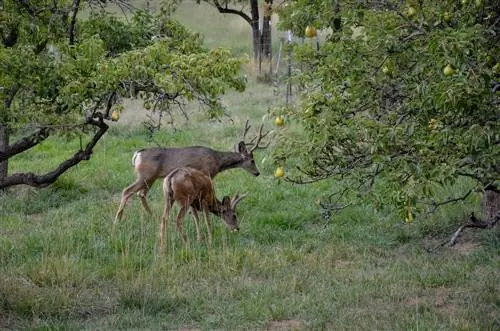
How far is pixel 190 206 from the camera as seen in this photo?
11078 millimetres

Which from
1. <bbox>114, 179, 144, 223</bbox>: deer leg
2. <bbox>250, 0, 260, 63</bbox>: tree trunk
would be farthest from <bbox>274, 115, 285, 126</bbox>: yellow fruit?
<bbox>250, 0, 260, 63</bbox>: tree trunk

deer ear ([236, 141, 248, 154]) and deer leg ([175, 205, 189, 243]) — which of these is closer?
deer leg ([175, 205, 189, 243])

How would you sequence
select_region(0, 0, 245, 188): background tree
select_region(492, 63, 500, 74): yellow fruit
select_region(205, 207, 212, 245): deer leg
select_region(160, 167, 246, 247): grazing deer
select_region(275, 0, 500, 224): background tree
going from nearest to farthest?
select_region(275, 0, 500, 224): background tree, select_region(492, 63, 500, 74): yellow fruit, select_region(0, 0, 245, 188): background tree, select_region(205, 207, 212, 245): deer leg, select_region(160, 167, 246, 247): grazing deer

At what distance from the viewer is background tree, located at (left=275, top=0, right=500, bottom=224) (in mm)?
5004

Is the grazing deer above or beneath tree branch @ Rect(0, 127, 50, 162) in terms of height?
beneath

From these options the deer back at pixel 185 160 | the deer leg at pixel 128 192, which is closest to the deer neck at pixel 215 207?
the deer back at pixel 185 160

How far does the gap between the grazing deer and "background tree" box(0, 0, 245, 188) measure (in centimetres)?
212

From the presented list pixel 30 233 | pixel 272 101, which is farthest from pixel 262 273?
pixel 272 101

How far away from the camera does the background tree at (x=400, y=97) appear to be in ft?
16.4

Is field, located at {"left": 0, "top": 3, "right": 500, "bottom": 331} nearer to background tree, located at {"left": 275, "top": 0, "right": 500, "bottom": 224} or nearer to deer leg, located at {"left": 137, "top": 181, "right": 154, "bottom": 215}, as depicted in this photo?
deer leg, located at {"left": 137, "top": 181, "right": 154, "bottom": 215}

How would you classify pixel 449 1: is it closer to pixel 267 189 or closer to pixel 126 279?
pixel 126 279

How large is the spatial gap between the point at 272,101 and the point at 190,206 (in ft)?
34.5

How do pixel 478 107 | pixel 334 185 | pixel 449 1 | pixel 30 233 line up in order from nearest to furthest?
pixel 478 107 → pixel 449 1 → pixel 30 233 → pixel 334 185

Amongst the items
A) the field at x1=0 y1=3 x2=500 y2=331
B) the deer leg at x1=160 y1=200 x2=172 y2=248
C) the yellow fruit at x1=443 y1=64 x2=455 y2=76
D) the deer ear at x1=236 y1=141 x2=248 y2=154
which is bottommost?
the field at x1=0 y1=3 x2=500 y2=331
